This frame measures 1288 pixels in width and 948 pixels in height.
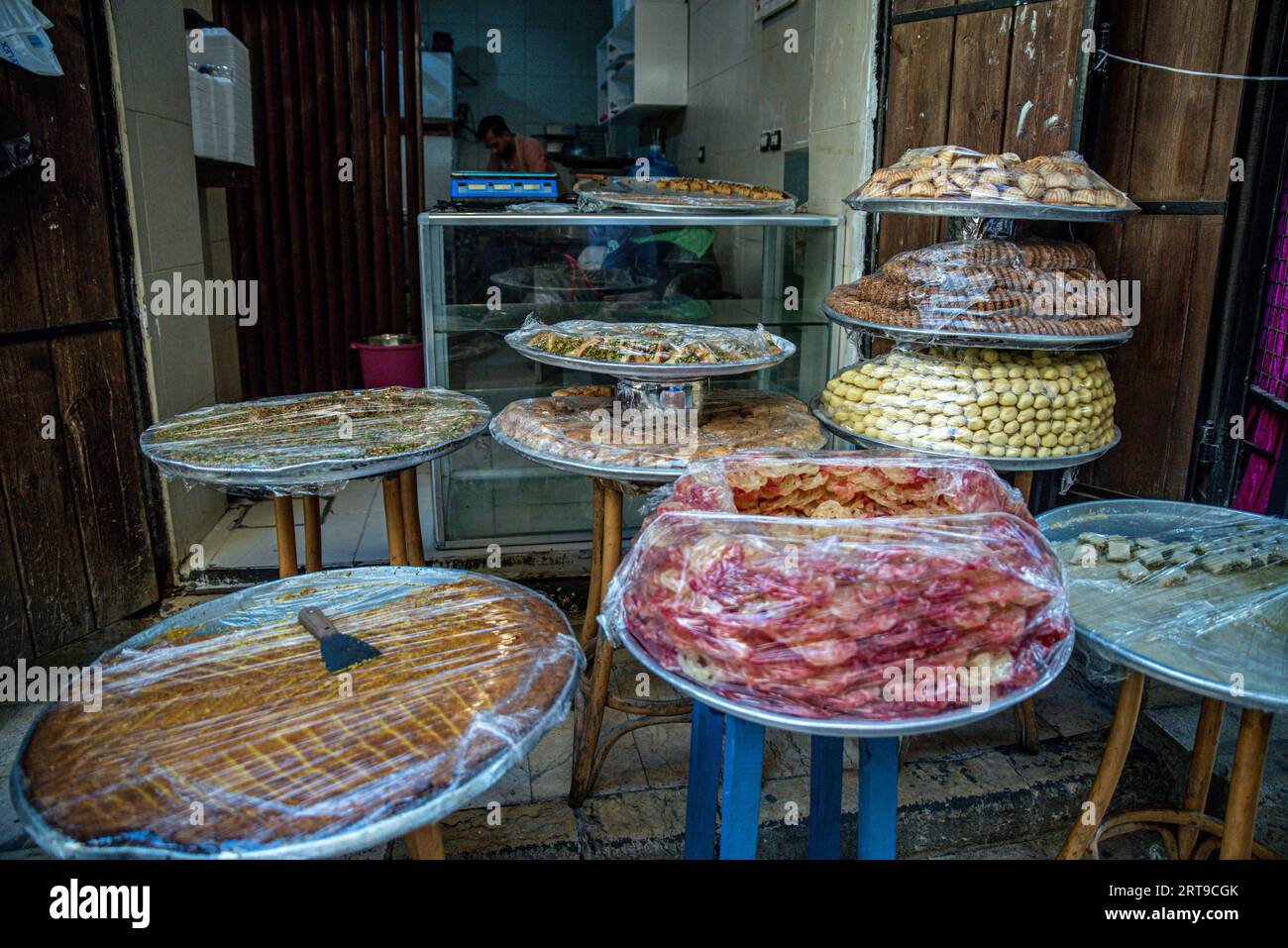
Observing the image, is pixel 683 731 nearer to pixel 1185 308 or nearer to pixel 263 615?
pixel 263 615

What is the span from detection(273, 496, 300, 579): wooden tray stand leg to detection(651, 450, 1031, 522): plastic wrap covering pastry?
3.41 ft

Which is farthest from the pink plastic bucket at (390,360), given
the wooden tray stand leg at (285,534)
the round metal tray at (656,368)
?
the round metal tray at (656,368)

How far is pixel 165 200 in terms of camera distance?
3.29 m

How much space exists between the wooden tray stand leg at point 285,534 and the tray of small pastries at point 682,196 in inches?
67.1

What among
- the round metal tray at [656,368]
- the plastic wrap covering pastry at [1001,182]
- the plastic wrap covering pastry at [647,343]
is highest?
the plastic wrap covering pastry at [1001,182]

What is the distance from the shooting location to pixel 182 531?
132 inches

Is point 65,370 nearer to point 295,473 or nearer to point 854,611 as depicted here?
point 295,473

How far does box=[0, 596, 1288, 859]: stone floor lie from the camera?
213cm

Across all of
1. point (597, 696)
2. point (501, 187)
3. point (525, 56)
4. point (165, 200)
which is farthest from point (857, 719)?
point (525, 56)

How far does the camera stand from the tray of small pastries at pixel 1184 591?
1.36 metres

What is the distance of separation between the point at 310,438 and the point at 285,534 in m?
0.25

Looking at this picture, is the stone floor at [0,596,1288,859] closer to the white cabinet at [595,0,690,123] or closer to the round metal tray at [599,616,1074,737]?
the round metal tray at [599,616,1074,737]

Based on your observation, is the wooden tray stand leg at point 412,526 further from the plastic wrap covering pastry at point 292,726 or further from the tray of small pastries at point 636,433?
the plastic wrap covering pastry at point 292,726

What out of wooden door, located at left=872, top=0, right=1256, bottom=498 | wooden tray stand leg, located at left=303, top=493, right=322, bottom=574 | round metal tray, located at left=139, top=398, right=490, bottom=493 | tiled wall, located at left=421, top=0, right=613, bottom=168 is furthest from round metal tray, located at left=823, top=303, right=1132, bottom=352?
tiled wall, located at left=421, top=0, right=613, bottom=168
